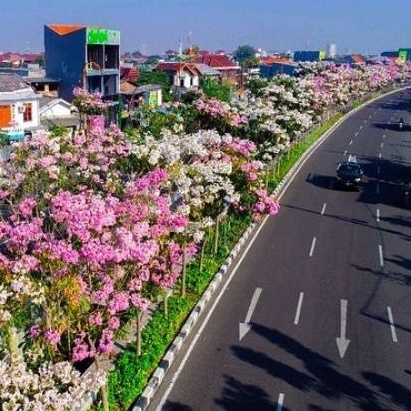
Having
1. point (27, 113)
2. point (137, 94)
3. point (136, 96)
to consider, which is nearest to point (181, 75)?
point (136, 96)

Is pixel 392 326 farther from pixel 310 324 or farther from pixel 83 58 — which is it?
pixel 83 58

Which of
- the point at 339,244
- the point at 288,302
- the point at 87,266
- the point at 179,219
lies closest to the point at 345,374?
the point at 288,302

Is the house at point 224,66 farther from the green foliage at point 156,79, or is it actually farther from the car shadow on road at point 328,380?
the car shadow on road at point 328,380

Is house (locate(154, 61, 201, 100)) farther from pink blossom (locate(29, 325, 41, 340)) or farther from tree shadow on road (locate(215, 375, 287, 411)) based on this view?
pink blossom (locate(29, 325, 41, 340))

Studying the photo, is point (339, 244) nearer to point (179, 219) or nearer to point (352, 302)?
point (352, 302)

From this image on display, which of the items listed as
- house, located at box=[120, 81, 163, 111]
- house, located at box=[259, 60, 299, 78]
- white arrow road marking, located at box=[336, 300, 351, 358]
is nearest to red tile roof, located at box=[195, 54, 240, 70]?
house, located at box=[259, 60, 299, 78]

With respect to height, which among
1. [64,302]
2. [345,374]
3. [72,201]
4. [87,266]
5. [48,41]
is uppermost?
[48,41]

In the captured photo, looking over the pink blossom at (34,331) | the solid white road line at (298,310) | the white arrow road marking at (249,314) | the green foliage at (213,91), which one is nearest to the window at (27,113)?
the green foliage at (213,91)
